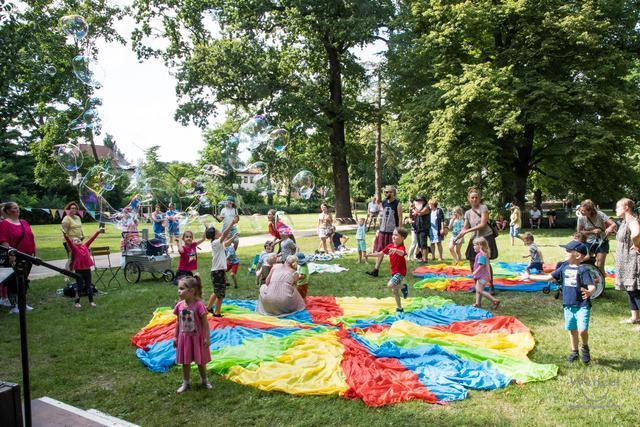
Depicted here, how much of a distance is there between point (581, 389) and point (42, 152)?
121 ft

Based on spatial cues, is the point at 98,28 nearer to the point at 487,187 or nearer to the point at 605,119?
the point at 487,187

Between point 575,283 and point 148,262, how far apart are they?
31.3ft

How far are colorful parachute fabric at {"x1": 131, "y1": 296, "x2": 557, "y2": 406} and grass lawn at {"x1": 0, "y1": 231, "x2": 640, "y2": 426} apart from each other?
158mm

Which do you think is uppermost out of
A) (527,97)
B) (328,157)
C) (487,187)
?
(527,97)

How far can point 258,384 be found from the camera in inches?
201

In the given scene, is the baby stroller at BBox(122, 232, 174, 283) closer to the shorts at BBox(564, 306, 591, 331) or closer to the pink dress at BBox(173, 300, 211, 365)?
the pink dress at BBox(173, 300, 211, 365)

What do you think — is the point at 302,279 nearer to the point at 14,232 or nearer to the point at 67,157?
the point at 14,232

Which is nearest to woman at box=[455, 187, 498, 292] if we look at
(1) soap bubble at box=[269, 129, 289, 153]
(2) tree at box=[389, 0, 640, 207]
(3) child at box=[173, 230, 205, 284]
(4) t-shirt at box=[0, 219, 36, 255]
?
(3) child at box=[173, 230, 205, 284]

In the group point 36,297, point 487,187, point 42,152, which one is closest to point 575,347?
point 36,297

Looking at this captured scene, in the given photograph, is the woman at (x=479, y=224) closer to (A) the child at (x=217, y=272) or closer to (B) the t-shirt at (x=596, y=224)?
(B) the t-shirt at (x=596, y=224)

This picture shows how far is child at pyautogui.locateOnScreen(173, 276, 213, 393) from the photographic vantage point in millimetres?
5078

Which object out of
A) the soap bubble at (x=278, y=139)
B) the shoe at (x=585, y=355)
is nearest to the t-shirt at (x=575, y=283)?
the shoe at (x=585, y=355)

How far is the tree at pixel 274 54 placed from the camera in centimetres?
2541

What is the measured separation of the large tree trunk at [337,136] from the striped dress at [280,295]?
2017 centimetres
